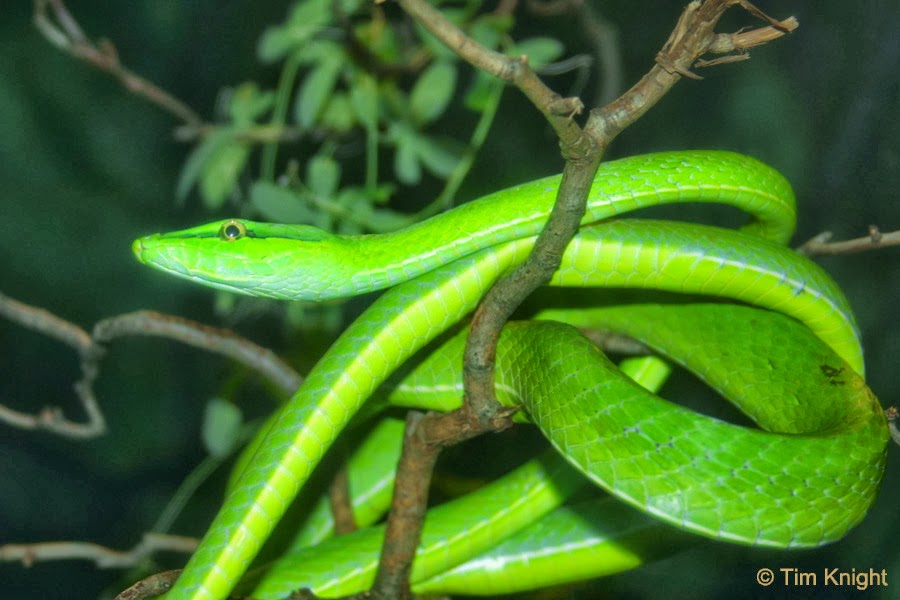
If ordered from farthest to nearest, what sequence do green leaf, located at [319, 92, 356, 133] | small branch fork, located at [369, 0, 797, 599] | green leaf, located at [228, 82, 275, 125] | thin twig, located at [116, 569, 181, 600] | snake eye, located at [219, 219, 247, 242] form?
green leaf, located at [319, 92, 356, 133], green leaf, located at [228, 82, 275, 125], snake eye, located at [219, 219, 247, 242], thin twig, located at [116, 569, 181, 600], small branch fork, located at [369, 0, 797, 599]

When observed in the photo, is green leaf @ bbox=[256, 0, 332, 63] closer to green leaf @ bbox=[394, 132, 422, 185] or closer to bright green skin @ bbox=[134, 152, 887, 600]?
green leaf @ bbox=[394, 132, 422, 185]

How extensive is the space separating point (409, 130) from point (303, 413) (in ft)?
4.22

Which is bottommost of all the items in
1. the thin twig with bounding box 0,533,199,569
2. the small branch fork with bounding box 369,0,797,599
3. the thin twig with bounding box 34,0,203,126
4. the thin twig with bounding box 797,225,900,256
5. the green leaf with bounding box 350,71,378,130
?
the small branch fork with bounding box 369,0,797,599

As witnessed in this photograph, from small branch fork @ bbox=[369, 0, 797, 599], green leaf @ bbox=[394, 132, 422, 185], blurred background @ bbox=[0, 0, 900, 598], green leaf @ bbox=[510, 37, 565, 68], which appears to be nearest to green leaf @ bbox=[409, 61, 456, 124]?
green leaf @ bbox=[394, 132, 422, 185]

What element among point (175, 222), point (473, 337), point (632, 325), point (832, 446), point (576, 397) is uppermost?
point (175, 222)

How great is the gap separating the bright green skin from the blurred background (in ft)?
3.34

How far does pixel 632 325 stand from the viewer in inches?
62.6

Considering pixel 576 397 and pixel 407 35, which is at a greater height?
pixel 407 35

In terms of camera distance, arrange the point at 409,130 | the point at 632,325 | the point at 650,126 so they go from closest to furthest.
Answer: the point at 632,325 → the point at 409,130 → the point at 650,126

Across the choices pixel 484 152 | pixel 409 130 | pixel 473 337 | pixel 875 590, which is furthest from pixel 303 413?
pixel 484 152

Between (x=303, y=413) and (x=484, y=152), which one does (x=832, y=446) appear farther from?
(x=484, y=152)

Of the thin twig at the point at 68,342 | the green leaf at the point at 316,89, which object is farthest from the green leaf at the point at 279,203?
the thin twig at the point at 68,342

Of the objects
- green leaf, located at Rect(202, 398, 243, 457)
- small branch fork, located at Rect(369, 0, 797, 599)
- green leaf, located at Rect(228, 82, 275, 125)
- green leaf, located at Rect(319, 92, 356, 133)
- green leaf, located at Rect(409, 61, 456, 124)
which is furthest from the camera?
green leaf, located at Rect(319, 92, 356, 133)

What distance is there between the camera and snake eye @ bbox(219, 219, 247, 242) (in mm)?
1395
